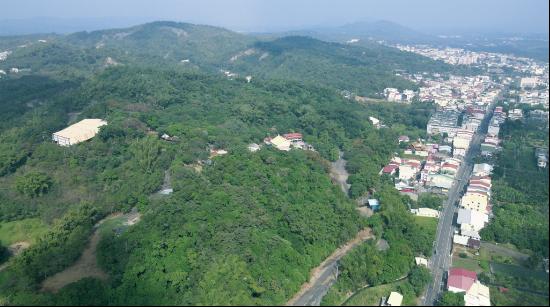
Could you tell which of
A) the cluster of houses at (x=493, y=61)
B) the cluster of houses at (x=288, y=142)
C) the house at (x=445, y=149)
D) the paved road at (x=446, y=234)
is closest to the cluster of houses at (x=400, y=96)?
the cluster of houses at (x=493, y=61)

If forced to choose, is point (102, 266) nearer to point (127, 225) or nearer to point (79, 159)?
point (127, 225)

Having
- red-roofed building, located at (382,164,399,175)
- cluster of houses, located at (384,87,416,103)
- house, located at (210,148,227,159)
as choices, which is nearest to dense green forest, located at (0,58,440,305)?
house, located at (210,148,227,159)

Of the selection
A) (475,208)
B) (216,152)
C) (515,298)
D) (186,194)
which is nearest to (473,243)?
(475,208)

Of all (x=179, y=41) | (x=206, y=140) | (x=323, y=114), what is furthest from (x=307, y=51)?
(x=206, y=140)

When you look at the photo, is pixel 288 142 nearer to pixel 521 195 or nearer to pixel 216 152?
pixel 216 152

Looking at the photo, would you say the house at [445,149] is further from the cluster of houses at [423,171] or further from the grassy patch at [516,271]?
the grassy patch at [516,271]

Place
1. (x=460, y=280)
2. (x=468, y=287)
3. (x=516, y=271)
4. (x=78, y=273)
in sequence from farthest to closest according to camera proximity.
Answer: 1. (x=516, y=271)
2. (x=78, y=273)
3. (x=460, y=280)
4. (x=468, y=287)
